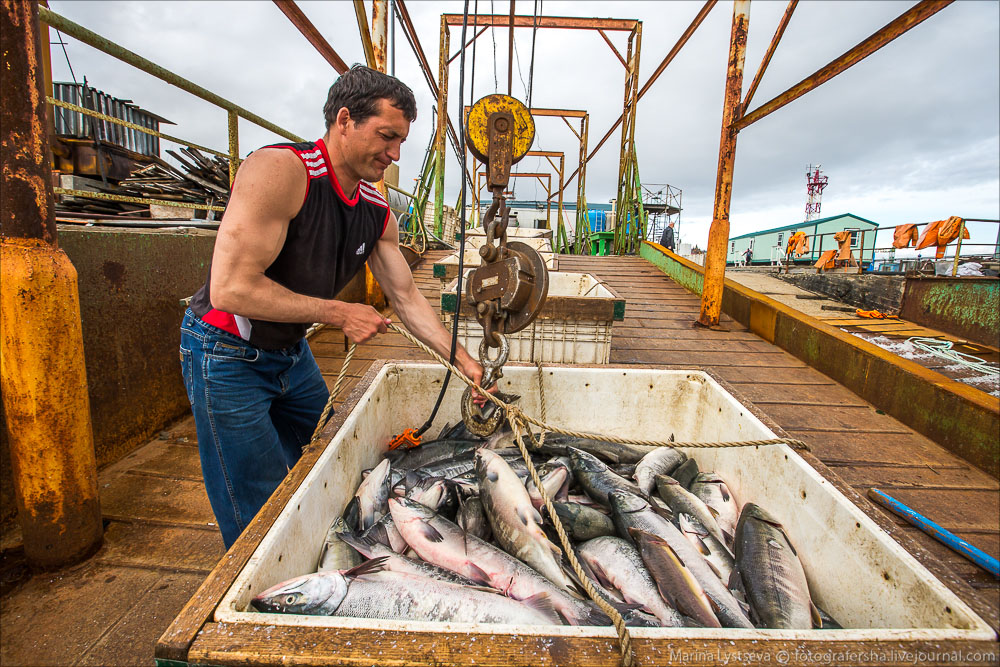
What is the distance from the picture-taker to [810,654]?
3.33 ft

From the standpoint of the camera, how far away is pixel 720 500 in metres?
2.36

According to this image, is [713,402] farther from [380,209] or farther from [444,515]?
[380,209]

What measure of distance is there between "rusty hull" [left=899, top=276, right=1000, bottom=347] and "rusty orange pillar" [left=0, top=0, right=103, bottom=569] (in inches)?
356

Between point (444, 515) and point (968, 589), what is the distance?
179 centimetres

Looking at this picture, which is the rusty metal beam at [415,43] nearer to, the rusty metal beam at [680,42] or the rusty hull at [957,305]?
the rusty metal beam at [680,42]

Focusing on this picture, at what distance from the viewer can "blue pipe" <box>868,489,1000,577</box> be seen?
6.38 ft

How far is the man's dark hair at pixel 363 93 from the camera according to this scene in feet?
5.65

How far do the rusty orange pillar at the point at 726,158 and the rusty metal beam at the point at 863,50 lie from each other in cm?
61

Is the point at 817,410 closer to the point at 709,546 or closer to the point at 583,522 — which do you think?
the point at 709,546

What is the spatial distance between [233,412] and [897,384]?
14.1 feet

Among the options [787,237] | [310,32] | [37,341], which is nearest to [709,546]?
[37,341]

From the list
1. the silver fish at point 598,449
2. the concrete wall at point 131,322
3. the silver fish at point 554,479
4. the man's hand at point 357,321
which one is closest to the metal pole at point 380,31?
the concrete wall at point 131,322

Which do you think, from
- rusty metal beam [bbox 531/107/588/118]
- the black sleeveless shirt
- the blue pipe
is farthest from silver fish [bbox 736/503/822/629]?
rusty metal beam [bbox 531/107/588/118]

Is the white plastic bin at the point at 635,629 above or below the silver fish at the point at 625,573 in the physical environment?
above
